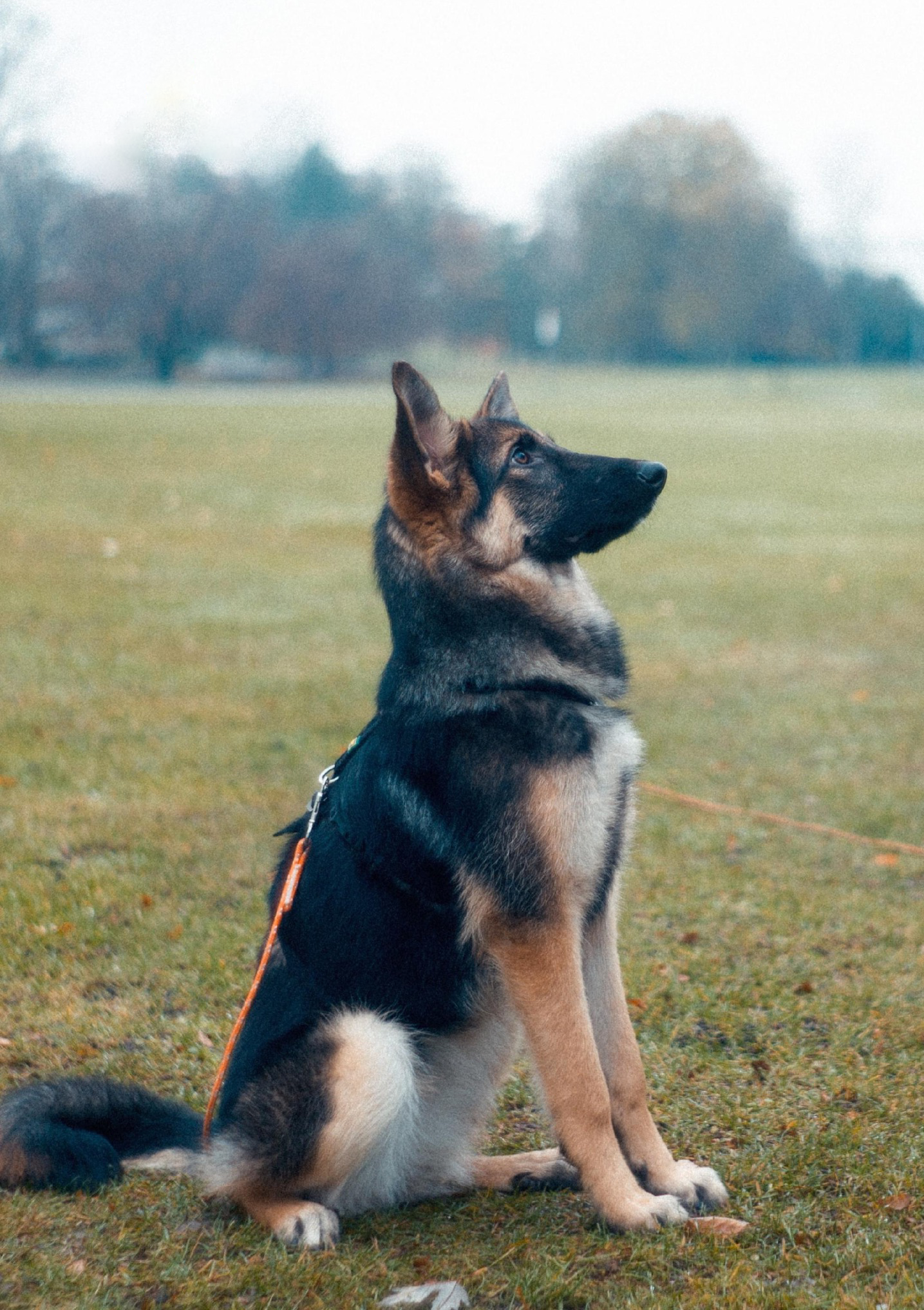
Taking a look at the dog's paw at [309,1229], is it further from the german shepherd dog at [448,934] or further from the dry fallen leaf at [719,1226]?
the dry fallen leaf at [719,1226]

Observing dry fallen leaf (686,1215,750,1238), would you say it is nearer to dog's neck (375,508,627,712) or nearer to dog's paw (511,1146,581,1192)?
dog's paw (511,1146,581,1192)

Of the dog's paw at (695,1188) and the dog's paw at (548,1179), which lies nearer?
the dog's paw at (695,1188)

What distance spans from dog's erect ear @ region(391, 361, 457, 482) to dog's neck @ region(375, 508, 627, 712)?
7.8 inches

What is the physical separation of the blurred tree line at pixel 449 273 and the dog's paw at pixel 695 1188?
5162 centimetres

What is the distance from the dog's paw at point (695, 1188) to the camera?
11.1ft

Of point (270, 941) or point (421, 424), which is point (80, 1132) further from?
point (421, 424)

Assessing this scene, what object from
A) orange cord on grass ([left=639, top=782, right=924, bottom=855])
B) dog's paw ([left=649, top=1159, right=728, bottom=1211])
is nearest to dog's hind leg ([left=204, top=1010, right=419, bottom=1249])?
dog's paw ([left=649, top=1159, right=728, bottom=1211])

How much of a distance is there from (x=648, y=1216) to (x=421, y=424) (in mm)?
2185

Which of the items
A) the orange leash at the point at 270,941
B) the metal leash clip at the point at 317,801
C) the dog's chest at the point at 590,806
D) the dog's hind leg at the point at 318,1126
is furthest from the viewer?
the metal leash clip at the point at 317,801

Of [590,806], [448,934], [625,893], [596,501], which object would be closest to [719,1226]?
[448,934]

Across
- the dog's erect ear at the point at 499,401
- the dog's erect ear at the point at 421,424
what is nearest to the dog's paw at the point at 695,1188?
the dog's erect ear at the point at 421,424

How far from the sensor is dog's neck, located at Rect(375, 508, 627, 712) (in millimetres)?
3371

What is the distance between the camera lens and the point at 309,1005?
3221mm

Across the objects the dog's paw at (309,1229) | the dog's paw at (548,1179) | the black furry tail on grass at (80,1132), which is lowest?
the dog's paw at (548,1179)
